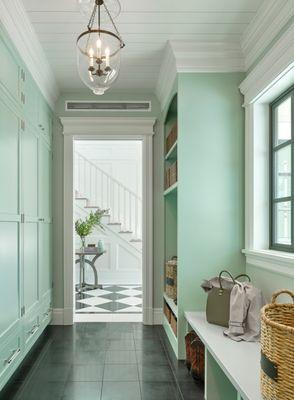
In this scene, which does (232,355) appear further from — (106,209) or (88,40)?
(106,209)

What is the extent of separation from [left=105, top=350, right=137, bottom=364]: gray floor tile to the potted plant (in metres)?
3.32

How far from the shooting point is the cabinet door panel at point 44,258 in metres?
3.81

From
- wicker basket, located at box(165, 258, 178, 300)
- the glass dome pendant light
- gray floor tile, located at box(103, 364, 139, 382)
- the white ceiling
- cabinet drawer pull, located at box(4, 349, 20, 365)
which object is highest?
the white ceiling

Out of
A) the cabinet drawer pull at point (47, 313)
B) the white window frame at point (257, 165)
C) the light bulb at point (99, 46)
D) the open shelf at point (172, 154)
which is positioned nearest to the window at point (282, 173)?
the white window frame at point (257, 165)

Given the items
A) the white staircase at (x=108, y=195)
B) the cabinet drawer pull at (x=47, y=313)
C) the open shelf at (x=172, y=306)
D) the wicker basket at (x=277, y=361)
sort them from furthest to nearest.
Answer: the white staircase at (x=108, y=195) → the cabinet drawer pull at (x=47, y=313) → the open shelf at (x=172, y=306) → the wicker basket at (x=277, y=361)

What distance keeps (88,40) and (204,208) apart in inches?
70.0

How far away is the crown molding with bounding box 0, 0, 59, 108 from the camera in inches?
102

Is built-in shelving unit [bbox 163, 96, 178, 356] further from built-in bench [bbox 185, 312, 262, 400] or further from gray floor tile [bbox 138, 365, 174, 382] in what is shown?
built-in bench [bbox 185, 312, 262, 400]

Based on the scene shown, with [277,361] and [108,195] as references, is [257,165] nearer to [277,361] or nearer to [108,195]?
[277,361]

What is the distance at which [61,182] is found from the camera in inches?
181

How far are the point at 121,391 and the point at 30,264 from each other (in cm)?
130

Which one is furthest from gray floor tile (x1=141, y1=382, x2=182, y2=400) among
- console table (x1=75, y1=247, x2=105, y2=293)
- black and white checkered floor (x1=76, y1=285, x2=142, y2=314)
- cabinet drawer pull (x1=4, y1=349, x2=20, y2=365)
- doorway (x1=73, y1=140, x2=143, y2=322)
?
console table (x1=75, y1=247, x2=105, y2=293)

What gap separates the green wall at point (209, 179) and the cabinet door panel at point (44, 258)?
142cm

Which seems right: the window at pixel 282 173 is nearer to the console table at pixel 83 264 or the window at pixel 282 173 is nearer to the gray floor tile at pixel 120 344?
the gray floor tile at pixel 120 344
